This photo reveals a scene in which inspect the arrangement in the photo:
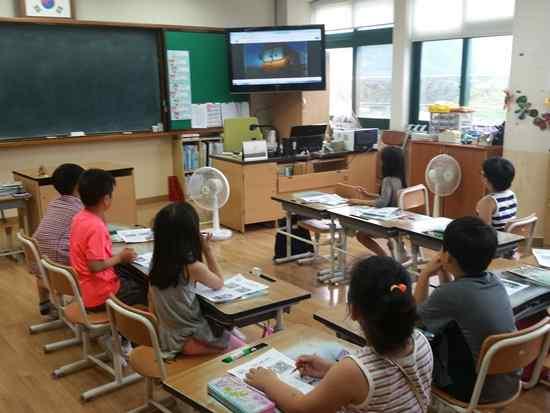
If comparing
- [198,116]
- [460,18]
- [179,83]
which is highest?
[460,18]

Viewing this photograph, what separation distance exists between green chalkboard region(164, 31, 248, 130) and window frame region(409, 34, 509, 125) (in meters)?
2.44

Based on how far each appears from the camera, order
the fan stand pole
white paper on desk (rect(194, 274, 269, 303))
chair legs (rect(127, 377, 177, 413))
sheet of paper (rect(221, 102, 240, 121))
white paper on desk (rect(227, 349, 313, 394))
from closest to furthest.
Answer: white paper on desk (rect(227, 349, 313, 394)) < white paper on desk (rect(194, 274, 269, 303)) < chair legs (rect(127, 377, 177, 413)) < the fan stand pole < sheet of paper (rect(221, 102, 240, 121))

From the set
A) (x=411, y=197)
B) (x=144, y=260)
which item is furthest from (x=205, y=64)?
(x=144, y=260)

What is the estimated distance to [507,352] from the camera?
1.91 meters

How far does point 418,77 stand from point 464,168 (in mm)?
1673

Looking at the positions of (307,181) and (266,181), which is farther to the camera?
(307,181)

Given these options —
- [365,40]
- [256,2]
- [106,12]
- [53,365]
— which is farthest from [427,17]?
[53,365]

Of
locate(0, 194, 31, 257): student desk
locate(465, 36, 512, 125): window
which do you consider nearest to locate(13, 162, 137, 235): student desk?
locate(0, 194, 31, 257): student desk

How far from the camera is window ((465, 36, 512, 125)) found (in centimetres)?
606

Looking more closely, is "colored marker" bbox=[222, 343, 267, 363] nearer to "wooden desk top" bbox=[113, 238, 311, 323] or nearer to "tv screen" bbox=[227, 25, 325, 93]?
"wooden desk top" bbox=[113, 238, 311, 323]

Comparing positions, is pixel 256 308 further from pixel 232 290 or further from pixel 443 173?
pixel 443 173

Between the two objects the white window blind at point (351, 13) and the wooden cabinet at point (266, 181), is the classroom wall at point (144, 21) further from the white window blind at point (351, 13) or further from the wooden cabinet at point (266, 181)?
the wooden cabinet at point (266, 181)

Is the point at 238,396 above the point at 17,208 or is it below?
above

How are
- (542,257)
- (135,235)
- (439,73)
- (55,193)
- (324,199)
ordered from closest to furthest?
(542,257) < (135,235) < (324,199) < (55,193) < (439,73)
